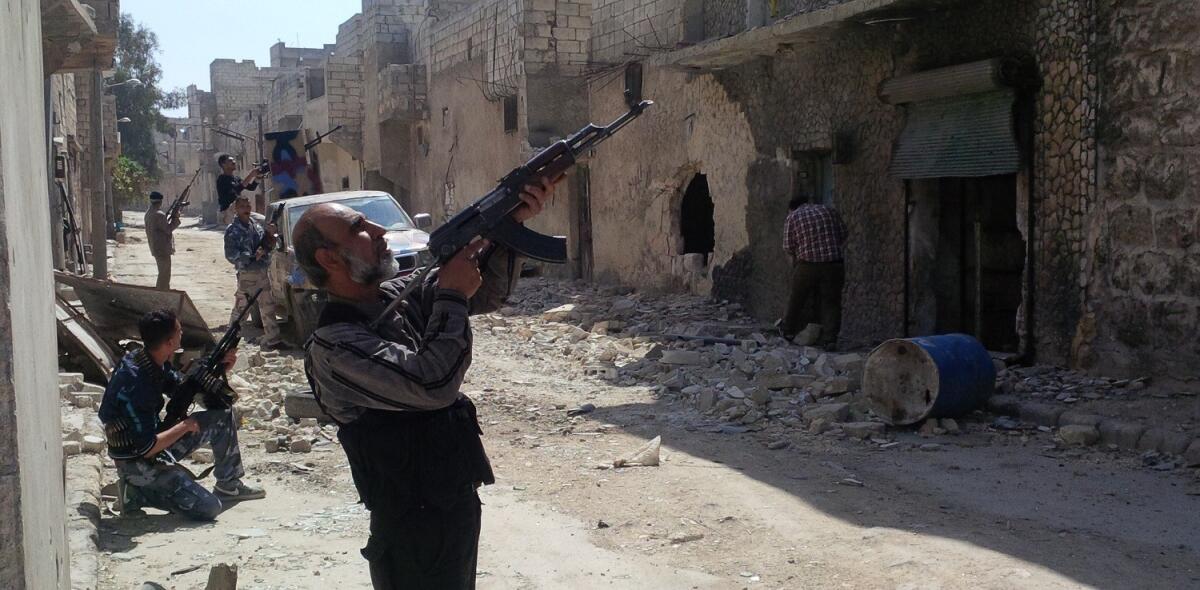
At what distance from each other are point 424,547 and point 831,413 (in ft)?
16.3

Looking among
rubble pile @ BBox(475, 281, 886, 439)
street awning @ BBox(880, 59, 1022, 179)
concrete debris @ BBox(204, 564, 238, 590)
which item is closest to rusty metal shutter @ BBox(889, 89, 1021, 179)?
street awning @ BBox(880, 59, 1022, 179)

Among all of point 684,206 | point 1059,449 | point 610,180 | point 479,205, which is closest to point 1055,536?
point 1059,449

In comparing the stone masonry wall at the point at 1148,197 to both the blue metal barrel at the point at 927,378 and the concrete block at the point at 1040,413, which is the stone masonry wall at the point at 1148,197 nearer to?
the concrete block at the point at 1040,413

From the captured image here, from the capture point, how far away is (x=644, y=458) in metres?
6.56

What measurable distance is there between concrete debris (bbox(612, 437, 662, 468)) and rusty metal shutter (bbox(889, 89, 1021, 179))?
3.87 metres

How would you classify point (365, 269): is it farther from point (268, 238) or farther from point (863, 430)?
point (268, 238)

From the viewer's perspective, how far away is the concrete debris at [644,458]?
6535mm

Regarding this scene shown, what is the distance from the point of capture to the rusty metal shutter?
27.8 feet

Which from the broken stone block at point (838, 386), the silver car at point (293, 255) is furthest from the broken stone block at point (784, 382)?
the silver car at point (293, 255)

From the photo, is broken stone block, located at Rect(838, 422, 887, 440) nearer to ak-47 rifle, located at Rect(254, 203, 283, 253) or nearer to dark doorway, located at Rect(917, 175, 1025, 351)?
dark doorway, located at Rect(917, 175, 1025, 351)

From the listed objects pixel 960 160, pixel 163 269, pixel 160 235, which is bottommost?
pixel 163 269

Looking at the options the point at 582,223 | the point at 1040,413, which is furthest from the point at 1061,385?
the point at 582,223

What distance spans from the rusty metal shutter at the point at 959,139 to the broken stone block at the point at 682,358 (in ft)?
7.87

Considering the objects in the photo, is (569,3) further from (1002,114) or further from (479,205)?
(479,205)
